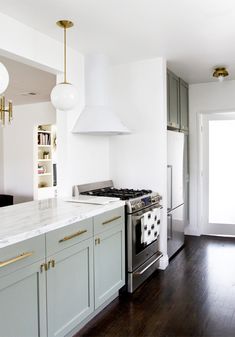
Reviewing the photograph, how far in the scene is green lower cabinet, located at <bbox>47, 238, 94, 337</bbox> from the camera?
214 cm

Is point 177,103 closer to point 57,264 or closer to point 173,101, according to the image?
point 173,101

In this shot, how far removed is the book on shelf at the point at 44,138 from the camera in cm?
729

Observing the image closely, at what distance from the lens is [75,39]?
10.3 ft

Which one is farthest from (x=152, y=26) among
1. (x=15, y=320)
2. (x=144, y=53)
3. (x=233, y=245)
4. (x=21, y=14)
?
(x=233, y=245)

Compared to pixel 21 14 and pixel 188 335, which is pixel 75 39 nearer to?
pixel 21 14

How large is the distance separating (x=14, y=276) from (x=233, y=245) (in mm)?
3797

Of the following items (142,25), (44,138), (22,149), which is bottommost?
(22,149)

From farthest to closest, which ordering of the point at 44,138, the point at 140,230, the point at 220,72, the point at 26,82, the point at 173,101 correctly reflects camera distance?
the point at 44,138 → the point at 26,82 → the point at 173,101 → the point at 220,72 → the point at 140,230

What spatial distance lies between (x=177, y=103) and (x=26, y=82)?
7.39 feet

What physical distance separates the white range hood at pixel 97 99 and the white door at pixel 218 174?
230cm

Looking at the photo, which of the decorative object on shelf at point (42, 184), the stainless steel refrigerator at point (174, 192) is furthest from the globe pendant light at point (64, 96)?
the decorative object on shelf at point (42, 184)

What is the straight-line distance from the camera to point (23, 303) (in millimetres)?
1886

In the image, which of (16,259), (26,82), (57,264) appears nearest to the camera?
(16,259)

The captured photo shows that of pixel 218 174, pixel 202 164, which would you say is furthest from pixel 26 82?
pixel 218 174
